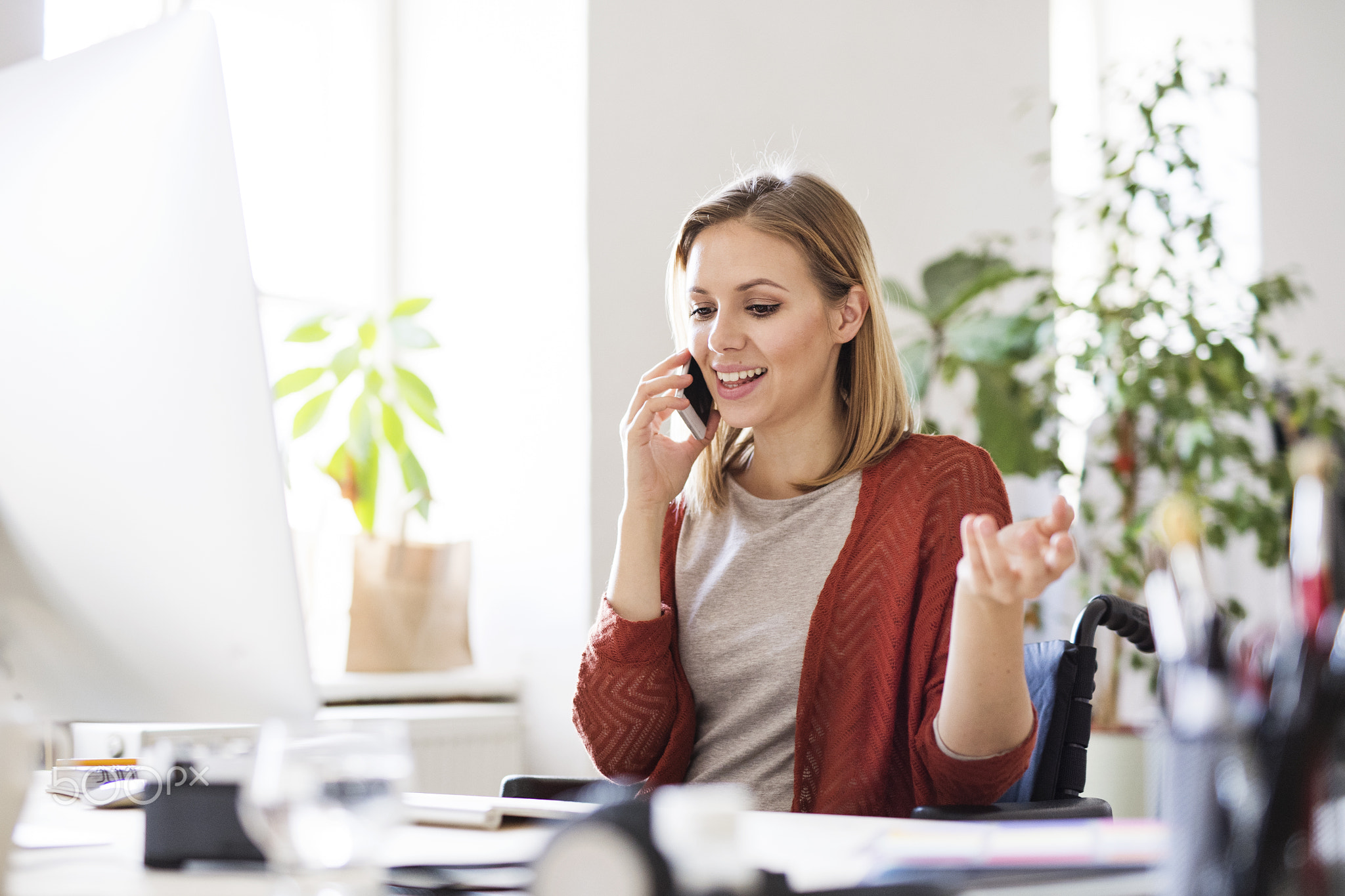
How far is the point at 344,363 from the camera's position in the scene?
2.69m

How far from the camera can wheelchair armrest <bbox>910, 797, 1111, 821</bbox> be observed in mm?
1034

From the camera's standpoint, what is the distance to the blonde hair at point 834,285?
1.60 meters

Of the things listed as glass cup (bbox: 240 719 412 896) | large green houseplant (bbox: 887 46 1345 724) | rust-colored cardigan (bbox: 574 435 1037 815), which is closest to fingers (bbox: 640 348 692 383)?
rust-colored cardigan (bbox: 574 435 1037 815)

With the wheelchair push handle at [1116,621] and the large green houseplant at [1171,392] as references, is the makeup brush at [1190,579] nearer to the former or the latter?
the wheelchair push handle at [1116,621]

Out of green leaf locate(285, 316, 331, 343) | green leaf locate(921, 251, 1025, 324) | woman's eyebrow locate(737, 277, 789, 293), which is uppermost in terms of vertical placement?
green leaf locate(921, 251, 1025, 324)

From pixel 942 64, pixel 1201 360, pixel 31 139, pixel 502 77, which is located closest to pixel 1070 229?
pixel 942 64

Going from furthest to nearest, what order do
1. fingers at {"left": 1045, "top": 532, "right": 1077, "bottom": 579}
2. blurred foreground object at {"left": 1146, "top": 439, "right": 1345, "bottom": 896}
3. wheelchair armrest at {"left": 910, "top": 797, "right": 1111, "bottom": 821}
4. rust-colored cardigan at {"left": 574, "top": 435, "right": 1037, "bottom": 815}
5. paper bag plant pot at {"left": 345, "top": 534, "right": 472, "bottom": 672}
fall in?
paper bag plant pot at {"left": 345, "top": 534, "right": 472, "bottom": 672}, rust-colored cardigan at {"left": 574, "top": 435, "right": 1037, "bottom": 815}, wheelchair armrest at {"left": 910, "top": 797, "right": 1111, "bottom": 821}, fingers at {"left": 1045, "top": 532, "right": 1077, "bottom": 579}, blurred foreground object at {"left": 1146, "top": 439, "right": 1345, "bottom": 896}

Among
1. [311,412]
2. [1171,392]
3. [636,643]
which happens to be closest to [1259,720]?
[636,643]

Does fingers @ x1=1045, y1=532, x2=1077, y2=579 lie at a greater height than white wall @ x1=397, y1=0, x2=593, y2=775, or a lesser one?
lesser

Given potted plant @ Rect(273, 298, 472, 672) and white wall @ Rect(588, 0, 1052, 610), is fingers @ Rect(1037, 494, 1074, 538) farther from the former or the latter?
potted plant @ Rect(273, 298, 472, 672)

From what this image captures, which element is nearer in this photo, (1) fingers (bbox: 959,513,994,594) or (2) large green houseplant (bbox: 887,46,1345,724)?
(1) fingers (bbox: 959,513,994,594)

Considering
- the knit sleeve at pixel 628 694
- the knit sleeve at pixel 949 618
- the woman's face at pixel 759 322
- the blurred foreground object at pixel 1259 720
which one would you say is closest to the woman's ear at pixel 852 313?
the woman's face at pixel 759 322

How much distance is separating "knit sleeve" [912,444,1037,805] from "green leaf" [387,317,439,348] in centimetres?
153

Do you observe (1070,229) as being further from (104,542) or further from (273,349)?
(104,542)
